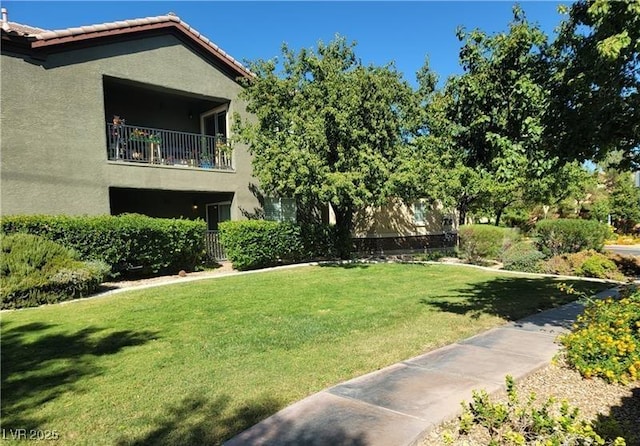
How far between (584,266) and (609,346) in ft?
31.7

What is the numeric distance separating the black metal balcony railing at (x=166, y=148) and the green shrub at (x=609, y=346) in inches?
549

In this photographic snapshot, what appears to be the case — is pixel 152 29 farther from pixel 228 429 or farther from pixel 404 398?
pixel 404 398

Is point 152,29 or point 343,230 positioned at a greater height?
point 152,29

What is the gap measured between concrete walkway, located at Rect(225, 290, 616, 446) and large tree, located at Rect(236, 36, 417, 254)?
898cm

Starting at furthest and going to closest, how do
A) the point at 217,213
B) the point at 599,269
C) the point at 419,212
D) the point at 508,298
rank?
1. the point at 419,212
2. the point at 217,213
3. the point at 599,269
4. the point at 508,298

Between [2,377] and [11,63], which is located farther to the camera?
[11,63]

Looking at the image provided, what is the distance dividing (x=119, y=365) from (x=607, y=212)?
38016 mm

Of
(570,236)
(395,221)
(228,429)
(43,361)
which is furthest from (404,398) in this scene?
(395,221)

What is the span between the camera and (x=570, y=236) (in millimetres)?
16344

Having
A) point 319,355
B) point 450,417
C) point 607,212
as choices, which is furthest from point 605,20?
point 607,212

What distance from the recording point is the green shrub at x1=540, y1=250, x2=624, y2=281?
1299cm

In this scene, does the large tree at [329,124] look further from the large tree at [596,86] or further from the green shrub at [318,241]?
the large tree at [596,86]

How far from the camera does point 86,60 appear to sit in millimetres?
14008

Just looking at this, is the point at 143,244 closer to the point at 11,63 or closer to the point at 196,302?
the point at 196,302
